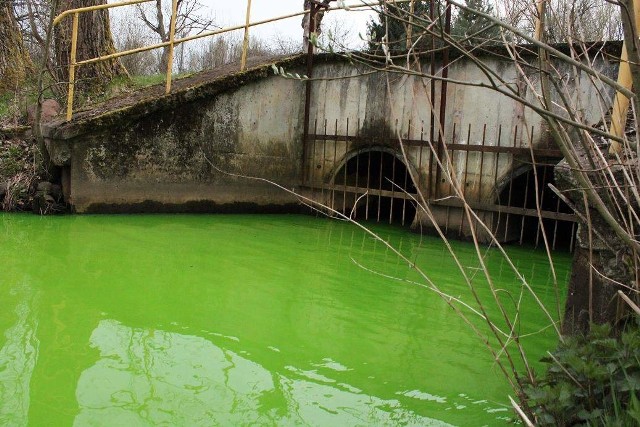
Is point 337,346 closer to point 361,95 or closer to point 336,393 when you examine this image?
point 336,393

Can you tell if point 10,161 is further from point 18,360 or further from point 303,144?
point 18,360

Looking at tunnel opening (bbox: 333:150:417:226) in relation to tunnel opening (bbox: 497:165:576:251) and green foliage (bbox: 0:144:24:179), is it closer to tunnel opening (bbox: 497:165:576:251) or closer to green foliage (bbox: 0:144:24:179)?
tunnel opening (bbox: 497:165:576:251)

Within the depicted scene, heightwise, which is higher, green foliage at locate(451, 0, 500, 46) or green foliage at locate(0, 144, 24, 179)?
green foliage at locate(451, 0, 500, 46)

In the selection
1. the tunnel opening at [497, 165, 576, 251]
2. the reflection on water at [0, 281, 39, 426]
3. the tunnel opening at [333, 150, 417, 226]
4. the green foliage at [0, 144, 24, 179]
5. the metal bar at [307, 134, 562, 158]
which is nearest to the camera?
the reflection on water at [0, 281, 39, 426]

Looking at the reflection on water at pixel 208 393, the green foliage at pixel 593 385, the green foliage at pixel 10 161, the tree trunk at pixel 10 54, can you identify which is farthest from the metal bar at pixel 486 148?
the tree trunk at pixel 10 54

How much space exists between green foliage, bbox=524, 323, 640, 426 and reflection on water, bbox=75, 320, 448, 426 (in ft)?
2.30

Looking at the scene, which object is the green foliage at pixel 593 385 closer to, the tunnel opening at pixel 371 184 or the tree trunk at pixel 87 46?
the tunnel opening at pixel 371 184

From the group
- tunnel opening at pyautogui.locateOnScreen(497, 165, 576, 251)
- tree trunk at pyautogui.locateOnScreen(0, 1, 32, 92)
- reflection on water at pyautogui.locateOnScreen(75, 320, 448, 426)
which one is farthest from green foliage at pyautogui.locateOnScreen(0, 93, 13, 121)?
reflection on water at pyautogui.locateOnScreen(75, 320, 448, 426)

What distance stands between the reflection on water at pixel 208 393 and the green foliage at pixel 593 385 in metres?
0.70

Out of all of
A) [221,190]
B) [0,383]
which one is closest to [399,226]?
[221,190]

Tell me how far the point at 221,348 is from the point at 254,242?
322cm

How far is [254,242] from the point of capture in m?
6.94

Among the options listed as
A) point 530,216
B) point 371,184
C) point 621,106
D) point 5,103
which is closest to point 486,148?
point 530,216

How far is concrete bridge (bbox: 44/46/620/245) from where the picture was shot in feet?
24.6
